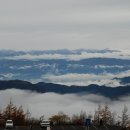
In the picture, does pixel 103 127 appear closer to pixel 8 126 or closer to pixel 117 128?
pixel 117 128

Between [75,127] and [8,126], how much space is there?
17627 millimetres

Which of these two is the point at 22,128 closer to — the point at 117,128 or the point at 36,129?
the point at 36,129

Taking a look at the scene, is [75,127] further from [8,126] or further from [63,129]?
[8,126]

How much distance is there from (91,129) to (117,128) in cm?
641

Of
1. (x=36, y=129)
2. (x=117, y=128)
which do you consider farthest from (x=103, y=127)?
(x=36, y=129)

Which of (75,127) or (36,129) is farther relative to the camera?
(75,127)

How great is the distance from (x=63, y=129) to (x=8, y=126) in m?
13.4

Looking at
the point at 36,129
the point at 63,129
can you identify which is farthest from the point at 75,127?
the point at 36,129

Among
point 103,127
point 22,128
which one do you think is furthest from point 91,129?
point 22,128

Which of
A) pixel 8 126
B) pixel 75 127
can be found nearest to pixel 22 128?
pixel 8 126

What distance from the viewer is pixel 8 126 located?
13750cm

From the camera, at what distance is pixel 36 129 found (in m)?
134

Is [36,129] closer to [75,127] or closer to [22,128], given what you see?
[22,128]

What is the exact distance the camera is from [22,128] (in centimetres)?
13800
